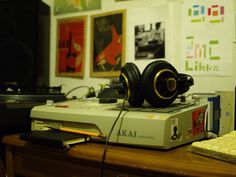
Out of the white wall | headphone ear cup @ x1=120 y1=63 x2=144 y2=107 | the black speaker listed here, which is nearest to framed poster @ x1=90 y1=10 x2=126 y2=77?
the white wall

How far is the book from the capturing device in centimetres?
60

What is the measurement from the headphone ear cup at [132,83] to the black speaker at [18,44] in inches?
24.0

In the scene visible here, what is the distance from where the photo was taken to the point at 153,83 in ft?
2.01

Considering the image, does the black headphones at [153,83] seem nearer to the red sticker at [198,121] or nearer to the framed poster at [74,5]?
the red sticker at [198,121]

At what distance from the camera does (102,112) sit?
2.09 feet

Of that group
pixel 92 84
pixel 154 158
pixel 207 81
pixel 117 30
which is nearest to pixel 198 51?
pixel 207 81

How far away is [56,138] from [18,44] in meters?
0.66

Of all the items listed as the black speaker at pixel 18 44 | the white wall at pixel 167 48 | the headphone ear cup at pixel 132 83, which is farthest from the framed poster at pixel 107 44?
→ the headphone ear cup at pixel 132 83

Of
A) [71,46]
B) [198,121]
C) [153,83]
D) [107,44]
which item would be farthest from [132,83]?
[71,46]

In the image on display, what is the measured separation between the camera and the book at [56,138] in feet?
1.96

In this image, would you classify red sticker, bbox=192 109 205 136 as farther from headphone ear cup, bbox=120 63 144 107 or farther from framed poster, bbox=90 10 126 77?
framed poster, bbox=90 10 126 77

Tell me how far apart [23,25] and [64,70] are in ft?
0.93

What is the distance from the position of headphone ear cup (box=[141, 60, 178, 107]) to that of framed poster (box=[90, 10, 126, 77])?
54 centimetres

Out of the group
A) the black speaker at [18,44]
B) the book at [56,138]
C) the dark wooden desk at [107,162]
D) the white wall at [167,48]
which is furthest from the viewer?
the black speaker at [18,44]
